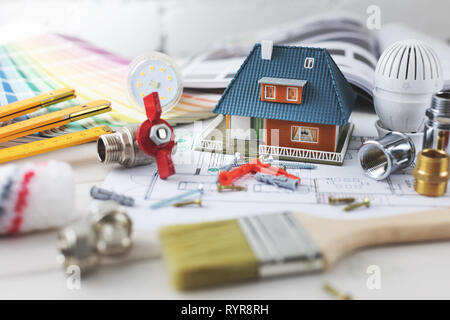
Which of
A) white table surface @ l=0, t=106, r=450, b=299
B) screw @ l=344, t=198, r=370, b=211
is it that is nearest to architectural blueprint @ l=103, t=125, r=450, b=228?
screw @ l=344, t=198, r=370, b=211

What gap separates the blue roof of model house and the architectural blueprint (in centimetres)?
13

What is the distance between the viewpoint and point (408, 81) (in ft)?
4.27

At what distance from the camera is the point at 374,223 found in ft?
3.37

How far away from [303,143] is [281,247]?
48cm

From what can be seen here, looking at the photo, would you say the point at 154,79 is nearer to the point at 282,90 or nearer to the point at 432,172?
the point at 282,90

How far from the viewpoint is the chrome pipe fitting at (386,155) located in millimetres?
1231

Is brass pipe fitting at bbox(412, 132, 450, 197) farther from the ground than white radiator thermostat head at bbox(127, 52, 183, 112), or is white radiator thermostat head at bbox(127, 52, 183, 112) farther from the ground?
white radiator thermostat head at bbox(127, 52, 183, 112)

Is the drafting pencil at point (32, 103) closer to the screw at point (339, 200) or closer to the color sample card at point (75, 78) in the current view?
the color sample card at point (75, 78)

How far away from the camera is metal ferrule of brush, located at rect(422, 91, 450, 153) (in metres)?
1.22

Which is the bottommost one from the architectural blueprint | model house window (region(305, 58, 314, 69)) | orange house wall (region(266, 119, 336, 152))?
the architectural blueprint

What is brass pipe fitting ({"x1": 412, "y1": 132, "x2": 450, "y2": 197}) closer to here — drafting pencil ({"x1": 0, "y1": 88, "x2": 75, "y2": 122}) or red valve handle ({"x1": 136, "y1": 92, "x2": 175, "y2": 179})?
red valve handle ({"x1": 136, "y1": 92, "x2": 175, "y2": 179})

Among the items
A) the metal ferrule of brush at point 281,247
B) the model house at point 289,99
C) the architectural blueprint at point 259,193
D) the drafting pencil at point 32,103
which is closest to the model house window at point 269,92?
the model house at point 289,99

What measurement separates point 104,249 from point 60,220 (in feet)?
0.49

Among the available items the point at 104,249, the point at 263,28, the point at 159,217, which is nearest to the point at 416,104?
the point at 159,217
